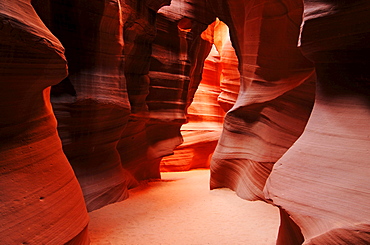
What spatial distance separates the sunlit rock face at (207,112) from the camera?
12.6 metres

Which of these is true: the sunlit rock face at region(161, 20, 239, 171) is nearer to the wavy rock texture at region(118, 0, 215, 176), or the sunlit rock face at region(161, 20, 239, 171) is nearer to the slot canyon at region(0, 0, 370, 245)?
the slot canyon at region(0, 0, 370, 245)

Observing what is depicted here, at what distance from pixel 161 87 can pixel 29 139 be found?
583 cm

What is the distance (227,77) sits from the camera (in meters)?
12.9

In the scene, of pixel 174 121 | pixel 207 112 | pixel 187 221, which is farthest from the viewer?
pixel 207 112

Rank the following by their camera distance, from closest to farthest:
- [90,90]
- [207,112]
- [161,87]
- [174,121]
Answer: [90,90]
[161,87]
[174,121]
[207,112]

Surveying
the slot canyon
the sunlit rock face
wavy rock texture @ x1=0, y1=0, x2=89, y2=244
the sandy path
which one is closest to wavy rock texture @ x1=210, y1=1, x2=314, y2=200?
the slot canyon

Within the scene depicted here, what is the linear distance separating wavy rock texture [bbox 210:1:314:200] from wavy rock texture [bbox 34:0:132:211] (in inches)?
84.4

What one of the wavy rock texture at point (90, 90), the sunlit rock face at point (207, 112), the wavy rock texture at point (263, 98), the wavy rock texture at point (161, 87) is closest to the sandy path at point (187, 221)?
the wavy rock texture at point (263, 98)

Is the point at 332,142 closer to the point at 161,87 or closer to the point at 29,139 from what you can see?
the point at 29,139

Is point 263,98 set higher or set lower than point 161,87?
higher

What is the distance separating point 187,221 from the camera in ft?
15.2

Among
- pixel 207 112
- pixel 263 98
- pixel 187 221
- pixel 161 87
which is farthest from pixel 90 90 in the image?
pixel 207 112

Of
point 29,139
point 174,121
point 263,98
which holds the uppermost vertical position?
point 263,98

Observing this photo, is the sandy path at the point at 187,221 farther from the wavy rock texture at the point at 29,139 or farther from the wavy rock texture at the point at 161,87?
the wavy rock texture at the point at 161,87
